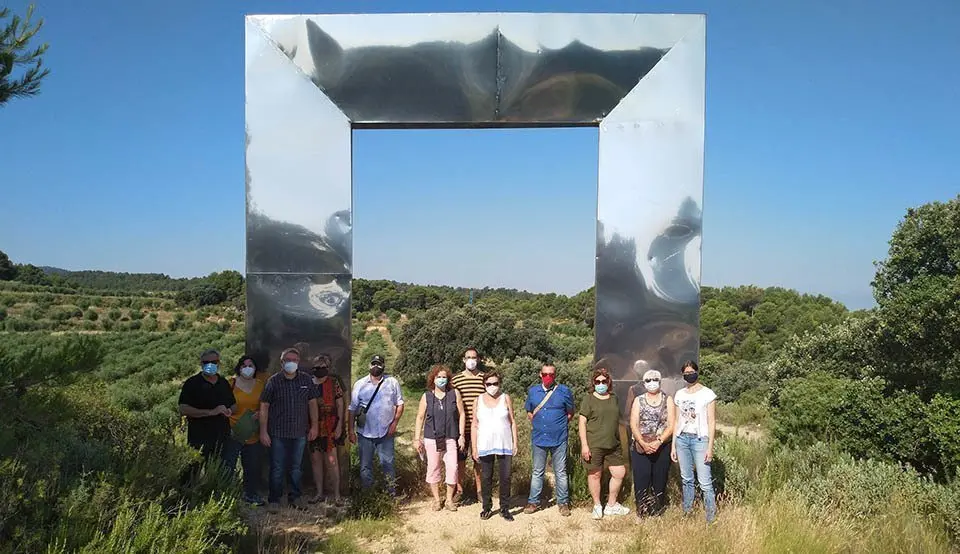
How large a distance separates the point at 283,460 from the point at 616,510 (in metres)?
3.52

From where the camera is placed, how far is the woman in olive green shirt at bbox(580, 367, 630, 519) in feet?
20.5

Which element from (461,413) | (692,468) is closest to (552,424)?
(461,413)

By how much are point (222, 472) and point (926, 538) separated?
19.2 ft

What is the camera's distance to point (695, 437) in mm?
5863

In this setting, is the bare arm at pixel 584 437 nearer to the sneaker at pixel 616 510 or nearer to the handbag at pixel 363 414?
the sneaker at pixel 616 510

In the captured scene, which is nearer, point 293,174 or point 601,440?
point 601,440

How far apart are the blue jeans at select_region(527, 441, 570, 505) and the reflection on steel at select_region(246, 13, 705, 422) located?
1.11 metres

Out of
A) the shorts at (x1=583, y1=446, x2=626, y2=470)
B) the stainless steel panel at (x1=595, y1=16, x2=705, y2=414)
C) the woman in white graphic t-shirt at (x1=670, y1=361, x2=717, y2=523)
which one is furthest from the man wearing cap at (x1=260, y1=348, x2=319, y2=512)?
the woman in white graphic t-shirt at (x1=670, y1=361, x2=717, y2=523)

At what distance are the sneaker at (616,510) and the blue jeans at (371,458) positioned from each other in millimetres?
2262

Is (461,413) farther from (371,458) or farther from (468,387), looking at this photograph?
(371,458)

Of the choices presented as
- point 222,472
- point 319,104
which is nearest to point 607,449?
point 222,472

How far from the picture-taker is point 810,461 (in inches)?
281

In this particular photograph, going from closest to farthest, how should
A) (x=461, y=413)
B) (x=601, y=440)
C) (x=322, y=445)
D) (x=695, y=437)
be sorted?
(x=695, y=437) < (x=601, y=440) < (x=461, y=413) < (x=322, y=445)

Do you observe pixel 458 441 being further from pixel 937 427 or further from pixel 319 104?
pixel 937 427
